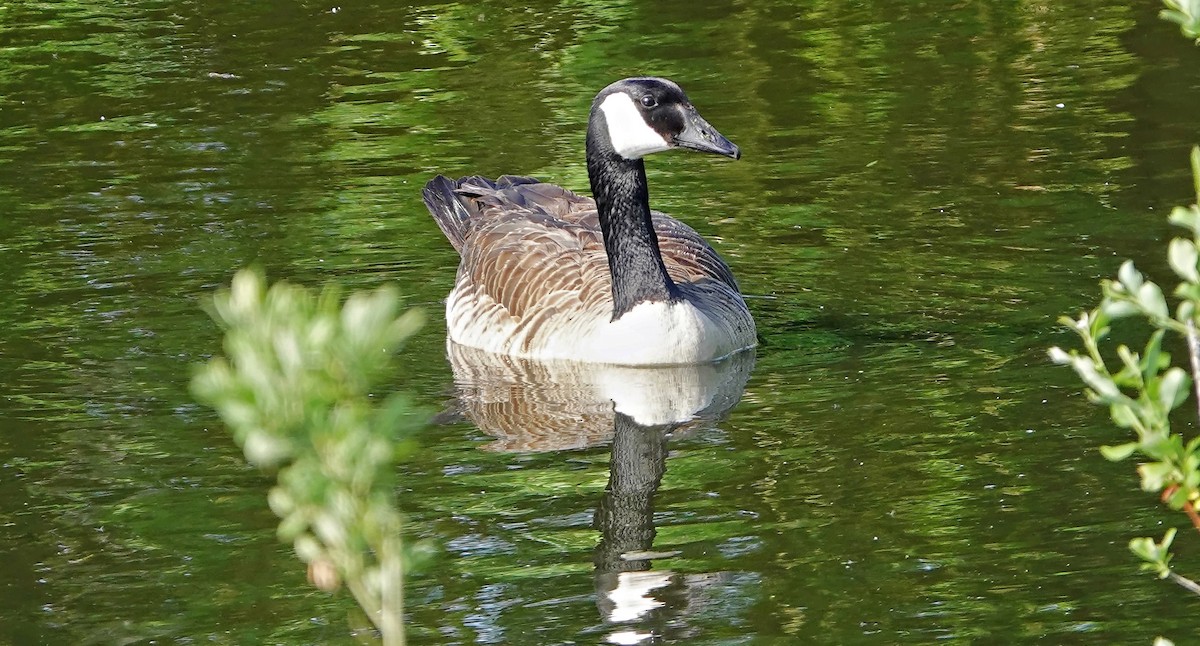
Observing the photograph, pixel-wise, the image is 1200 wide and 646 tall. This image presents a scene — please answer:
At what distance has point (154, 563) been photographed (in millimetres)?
6805

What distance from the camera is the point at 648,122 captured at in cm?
935

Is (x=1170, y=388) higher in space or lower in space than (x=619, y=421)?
higher

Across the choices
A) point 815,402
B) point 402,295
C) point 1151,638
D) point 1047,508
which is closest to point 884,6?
point 402,295

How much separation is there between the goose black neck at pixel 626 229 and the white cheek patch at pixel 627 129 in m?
0.08

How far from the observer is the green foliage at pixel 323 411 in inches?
98.4

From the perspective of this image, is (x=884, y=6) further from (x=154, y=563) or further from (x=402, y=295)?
(x=154, y=563)

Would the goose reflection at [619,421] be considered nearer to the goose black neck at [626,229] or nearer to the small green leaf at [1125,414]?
the goose black neck at [626,229]

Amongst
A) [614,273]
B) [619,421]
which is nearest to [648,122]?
[614,273]

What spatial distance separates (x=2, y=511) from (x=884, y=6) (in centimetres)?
1203

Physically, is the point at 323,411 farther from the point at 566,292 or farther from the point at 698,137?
the point at 566,292

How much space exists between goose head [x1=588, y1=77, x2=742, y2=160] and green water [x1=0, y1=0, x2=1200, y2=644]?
1243mm

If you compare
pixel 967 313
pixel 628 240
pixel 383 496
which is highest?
pixel 383 496

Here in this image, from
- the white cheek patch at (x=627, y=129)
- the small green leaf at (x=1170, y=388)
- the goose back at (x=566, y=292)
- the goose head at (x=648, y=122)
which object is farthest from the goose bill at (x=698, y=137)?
the small green leaf at (x=1170, y=388)

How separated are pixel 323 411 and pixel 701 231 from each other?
9.35 m
